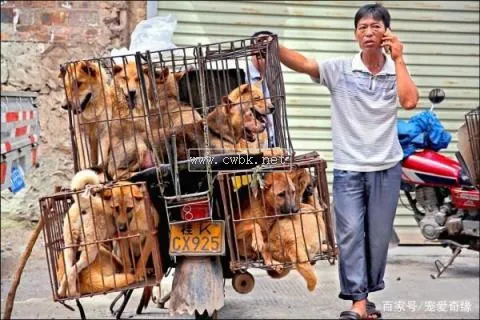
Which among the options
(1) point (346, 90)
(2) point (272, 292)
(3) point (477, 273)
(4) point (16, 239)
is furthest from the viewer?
(4) point (16, 239)

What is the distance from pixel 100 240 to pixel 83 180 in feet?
0.92

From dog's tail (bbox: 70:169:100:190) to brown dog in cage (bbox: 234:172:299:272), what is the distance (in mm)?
677

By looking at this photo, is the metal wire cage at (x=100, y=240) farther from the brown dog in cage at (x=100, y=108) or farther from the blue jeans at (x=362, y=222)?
the blue jeans at (x=362, y=222)

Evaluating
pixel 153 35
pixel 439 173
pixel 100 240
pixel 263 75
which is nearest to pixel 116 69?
pixel 153 35

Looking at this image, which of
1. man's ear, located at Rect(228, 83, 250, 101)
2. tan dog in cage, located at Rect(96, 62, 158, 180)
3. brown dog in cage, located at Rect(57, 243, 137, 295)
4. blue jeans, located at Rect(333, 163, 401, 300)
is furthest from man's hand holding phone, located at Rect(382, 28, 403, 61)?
brown dog in cage, located at Rect(57, 243, 137, 295)

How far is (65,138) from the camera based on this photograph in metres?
7.28

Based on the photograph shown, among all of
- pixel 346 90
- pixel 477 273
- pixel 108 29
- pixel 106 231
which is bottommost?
pixel 477 273

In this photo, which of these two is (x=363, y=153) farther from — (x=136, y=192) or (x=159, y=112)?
(x=136, y=192)

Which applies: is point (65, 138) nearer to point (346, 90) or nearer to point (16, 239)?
point (16, 239)

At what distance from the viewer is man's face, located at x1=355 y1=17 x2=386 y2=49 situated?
368cm

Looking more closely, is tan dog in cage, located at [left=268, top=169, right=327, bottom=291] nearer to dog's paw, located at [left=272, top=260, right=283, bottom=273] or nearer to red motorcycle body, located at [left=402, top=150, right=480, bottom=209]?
dog's paw, located at [left=272, top=260, right=283, bottom=273]

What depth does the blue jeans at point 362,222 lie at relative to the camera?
3773 millimetres

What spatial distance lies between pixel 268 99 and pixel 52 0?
4488 millimetres

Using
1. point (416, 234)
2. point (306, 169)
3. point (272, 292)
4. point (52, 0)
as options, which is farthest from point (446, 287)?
point (52, 0)
